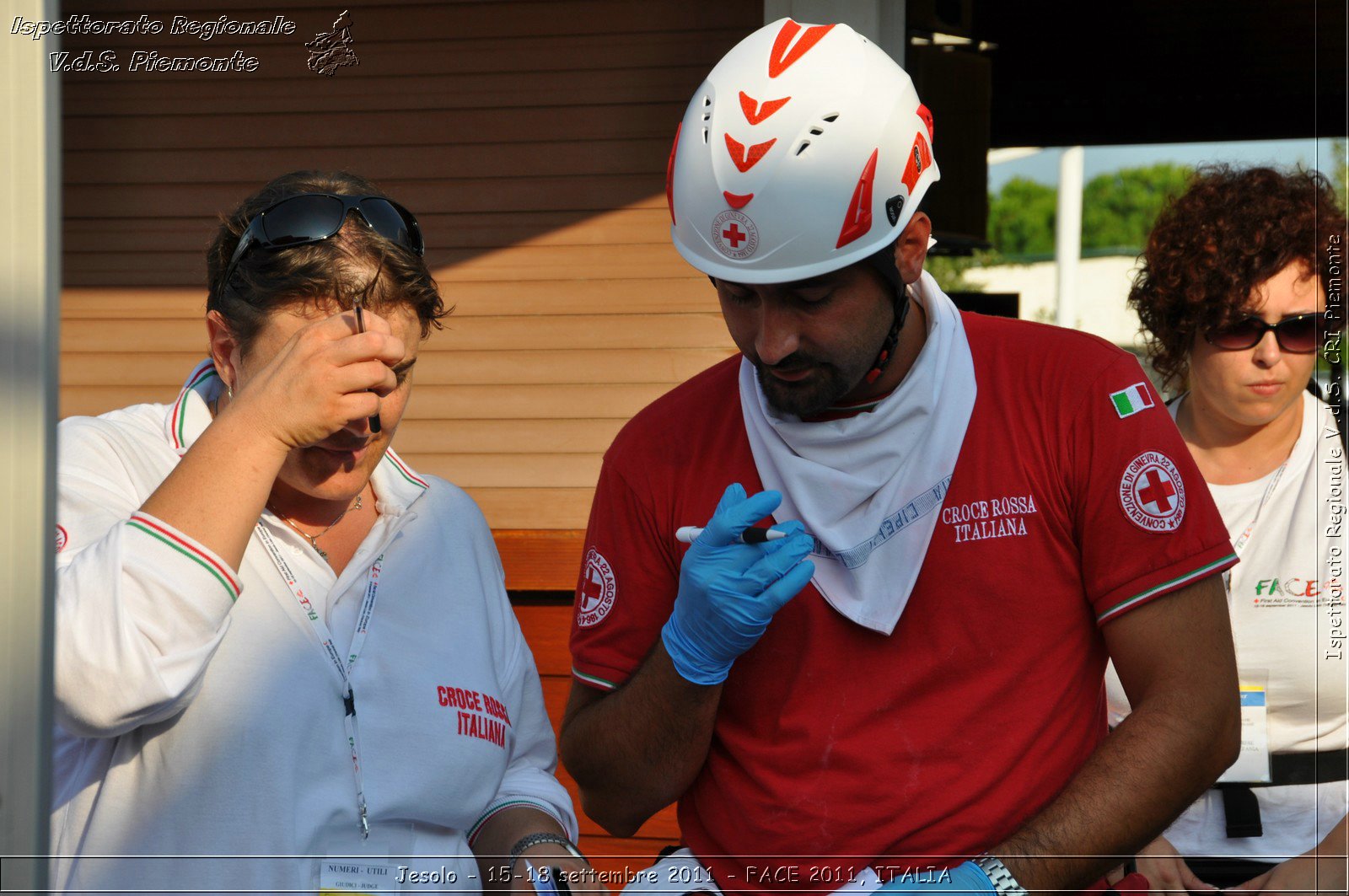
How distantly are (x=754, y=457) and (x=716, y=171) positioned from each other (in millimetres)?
497

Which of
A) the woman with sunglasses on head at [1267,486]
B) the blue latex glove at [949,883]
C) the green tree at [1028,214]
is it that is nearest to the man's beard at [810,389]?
the blue latex glove at [949,883]

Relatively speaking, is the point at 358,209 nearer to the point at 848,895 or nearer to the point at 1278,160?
the point at 848,895

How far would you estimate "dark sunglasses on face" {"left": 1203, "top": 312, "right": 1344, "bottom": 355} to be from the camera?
2.88 metres

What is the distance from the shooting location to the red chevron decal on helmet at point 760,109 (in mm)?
2033

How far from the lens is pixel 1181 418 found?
310 cm

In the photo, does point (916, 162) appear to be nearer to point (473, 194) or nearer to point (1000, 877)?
point (1000, 877)

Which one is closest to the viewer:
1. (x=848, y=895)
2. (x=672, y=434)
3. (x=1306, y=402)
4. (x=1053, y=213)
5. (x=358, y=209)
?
(x=848, y=895)

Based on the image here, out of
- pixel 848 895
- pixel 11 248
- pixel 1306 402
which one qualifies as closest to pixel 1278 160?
pixel 1306 402

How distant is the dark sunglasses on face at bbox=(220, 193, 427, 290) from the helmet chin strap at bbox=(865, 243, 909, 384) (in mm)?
801

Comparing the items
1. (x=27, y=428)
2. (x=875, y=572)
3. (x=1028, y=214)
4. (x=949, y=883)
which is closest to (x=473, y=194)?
(x=875, y=572)

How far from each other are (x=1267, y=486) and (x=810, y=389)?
1.47 metres

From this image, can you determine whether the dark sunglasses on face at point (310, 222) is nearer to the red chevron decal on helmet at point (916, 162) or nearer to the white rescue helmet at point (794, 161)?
the white rescue helmet at point (794, 161)

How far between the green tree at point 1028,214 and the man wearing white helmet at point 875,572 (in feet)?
113

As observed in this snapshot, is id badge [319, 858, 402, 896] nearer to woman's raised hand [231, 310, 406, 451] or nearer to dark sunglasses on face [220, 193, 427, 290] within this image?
woman's raised hand [231, 310, 406, 451]
